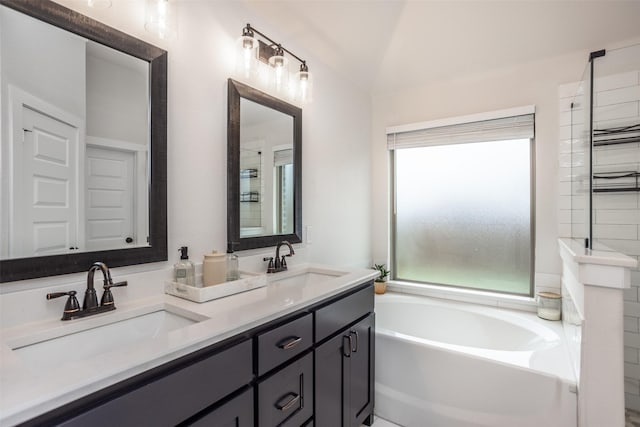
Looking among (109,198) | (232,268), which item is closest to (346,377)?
(232,268)

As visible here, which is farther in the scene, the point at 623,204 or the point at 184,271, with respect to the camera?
the point at 623,204

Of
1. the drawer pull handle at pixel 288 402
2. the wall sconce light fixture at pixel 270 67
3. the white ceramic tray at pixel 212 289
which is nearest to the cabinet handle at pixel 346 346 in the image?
the drawer pull handle at pixel 288 402

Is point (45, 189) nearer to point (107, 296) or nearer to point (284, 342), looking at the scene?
point (107, 296)

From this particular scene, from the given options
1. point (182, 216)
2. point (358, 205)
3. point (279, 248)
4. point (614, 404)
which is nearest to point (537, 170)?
point (358, 205)

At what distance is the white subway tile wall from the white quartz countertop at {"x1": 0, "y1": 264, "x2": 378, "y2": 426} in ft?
6.17

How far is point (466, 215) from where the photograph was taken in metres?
2.74

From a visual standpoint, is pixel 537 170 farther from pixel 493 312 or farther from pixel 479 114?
pixel 493 312

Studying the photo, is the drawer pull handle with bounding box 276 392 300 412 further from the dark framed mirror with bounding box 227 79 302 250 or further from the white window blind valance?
the white window blind valance

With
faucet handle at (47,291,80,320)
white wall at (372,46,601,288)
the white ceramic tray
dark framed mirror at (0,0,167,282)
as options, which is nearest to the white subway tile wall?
white wall at (372,46,601,288)

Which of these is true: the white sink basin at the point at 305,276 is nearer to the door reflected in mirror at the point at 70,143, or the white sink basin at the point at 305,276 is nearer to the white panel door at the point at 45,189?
the door reflected in mirror at the point at 70,143

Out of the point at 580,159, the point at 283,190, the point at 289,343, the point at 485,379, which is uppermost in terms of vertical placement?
the point at 580,159

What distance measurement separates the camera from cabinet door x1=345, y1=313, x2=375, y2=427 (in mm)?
1566

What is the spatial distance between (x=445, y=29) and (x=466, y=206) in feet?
4.64

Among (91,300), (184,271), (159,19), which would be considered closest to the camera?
(91,300)
